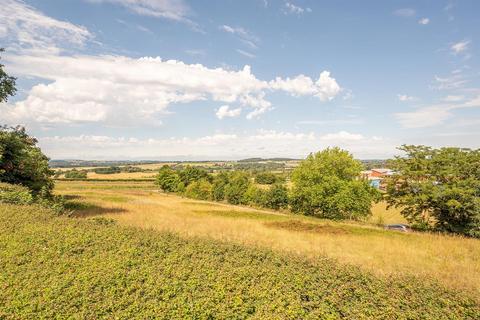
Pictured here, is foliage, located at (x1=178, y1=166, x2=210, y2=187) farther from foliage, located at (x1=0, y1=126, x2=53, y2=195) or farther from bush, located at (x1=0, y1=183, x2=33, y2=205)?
bush, located at (x1=0, y1=183, x2=33, y2=205)

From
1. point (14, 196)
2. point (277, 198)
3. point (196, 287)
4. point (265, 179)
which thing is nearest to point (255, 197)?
point (277, 198)

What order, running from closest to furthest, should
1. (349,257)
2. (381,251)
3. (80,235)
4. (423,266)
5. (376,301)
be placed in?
(376,301) → (80,235) → (423,266) → (349,257) → (381,251)

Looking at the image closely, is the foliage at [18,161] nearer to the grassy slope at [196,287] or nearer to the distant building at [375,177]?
the grassy slope at [196,287]

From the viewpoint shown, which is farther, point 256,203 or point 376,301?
point 256,203

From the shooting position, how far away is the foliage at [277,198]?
76.1 meters

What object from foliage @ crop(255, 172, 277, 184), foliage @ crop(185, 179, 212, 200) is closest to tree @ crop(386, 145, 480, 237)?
foliage @ crop(185, 179, 212, 200)

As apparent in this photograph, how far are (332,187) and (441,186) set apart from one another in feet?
54.6

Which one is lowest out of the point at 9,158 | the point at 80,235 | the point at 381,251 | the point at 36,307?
the point at 381,251

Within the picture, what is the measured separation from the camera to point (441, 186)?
29.5 metres

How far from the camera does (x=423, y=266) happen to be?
11.3m

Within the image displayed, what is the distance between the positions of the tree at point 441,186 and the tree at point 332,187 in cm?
1035

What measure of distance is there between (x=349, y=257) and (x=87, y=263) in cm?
975

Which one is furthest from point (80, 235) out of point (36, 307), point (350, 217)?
point (350, 217)

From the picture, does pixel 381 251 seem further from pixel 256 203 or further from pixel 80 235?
pixel 256 203
